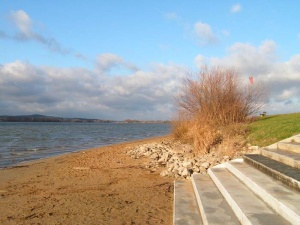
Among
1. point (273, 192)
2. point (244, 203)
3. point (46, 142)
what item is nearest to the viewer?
point (273, 192)

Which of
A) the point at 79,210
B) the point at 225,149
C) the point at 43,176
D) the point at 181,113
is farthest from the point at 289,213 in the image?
the point at 181,113

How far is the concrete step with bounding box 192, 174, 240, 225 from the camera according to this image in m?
4.60

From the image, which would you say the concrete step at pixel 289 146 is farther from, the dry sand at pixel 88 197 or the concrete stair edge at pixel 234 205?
the dry sand at pixel 88 197

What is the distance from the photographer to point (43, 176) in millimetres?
10688

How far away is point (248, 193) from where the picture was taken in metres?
5.29

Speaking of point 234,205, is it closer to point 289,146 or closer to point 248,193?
point 248,193

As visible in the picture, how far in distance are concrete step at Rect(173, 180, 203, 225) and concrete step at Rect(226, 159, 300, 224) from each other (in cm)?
109

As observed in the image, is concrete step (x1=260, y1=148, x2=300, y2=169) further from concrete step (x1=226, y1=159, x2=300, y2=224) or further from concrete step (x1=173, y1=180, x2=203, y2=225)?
concrete step (x1=173, y1=180, x2=203, y2=225)

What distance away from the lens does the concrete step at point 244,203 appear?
161 inches

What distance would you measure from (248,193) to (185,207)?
121 centimetres

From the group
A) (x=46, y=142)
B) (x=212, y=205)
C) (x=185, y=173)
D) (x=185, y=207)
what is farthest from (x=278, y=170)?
(x=46, y=142)

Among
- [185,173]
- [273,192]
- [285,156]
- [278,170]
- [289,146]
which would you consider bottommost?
[185,173]

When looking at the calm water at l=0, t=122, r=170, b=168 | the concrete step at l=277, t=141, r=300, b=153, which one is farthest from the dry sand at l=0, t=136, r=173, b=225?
the calm water at l=0, t=122, r=170, b=168

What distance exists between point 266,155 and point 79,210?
4615mm
